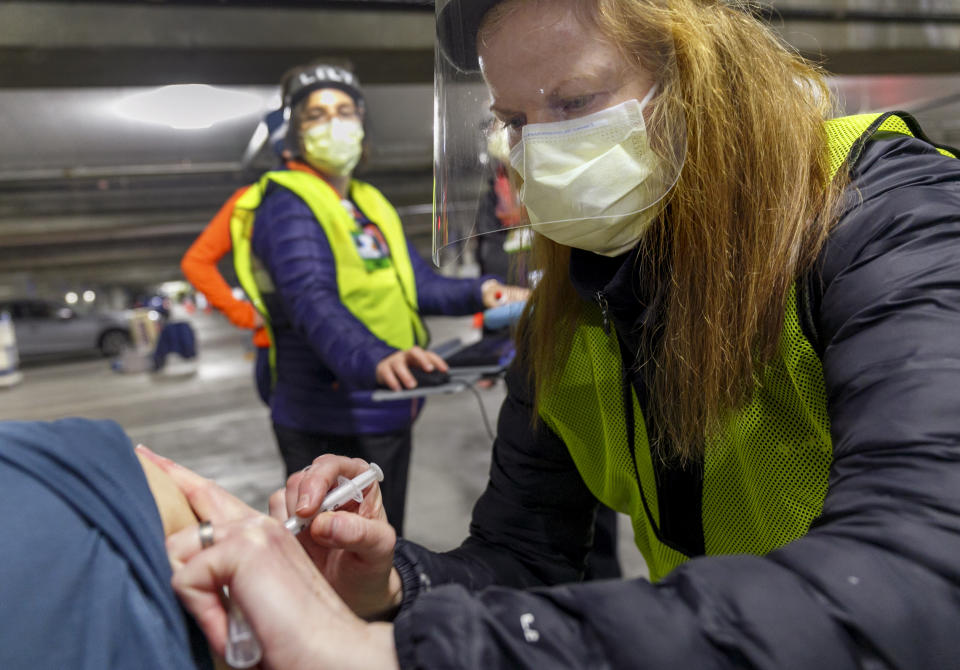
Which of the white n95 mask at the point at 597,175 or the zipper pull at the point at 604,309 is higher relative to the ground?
the white n95 mask at the point at 597,175

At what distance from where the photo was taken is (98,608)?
48 centimetres

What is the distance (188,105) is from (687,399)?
524cm

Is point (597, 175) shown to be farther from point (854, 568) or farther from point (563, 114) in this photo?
point (854, 568)

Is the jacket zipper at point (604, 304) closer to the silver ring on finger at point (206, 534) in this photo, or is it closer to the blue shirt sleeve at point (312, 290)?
the silver ring on finger at point (206, 534)

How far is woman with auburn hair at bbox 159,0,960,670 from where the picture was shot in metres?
0.42

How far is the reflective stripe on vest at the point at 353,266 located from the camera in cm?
181

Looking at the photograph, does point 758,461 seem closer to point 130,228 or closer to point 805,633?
point 805,633

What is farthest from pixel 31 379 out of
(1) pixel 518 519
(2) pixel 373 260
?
(1) pixel 518 519

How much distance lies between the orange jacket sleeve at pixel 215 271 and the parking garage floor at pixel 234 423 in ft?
Answer: 2.33

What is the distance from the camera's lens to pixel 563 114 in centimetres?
81

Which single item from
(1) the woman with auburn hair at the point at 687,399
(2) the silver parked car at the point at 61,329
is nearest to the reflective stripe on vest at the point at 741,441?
(1) the woman with auburn hair at the point at 687,399

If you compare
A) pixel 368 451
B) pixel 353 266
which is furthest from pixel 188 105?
pixel 368 451

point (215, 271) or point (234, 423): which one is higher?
point (215, 271)

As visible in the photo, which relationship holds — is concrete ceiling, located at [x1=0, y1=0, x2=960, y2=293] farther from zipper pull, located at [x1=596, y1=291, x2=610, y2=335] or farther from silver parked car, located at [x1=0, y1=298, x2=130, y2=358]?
zipper pull, located at [x1=596, y1=291, x2=610, y2=335]
